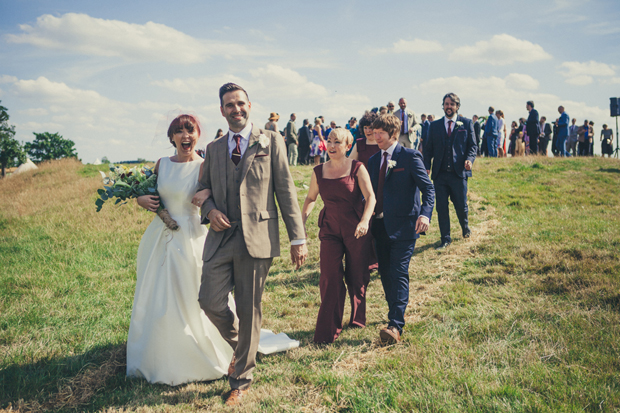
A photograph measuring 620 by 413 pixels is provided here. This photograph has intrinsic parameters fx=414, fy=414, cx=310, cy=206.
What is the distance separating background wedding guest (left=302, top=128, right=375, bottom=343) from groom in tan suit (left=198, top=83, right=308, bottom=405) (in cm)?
119

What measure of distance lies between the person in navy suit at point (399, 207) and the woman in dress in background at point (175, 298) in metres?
1.92

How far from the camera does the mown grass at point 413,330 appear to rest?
3471 mm

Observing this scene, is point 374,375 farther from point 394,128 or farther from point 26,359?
point 26,359

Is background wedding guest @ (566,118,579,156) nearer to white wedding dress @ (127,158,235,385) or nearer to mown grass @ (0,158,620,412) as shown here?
mown grass @ (0,158,620,412)

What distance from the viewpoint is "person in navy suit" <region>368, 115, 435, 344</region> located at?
4684mm

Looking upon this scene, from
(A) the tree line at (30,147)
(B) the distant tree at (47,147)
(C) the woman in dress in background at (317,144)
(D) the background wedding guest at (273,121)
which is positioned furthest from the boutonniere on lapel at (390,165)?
(B) the distant tree at (47,147)

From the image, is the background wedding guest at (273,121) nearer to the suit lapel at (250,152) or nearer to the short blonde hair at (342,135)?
the short blonde hair at (342,135)

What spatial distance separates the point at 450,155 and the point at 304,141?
1330 centimetres

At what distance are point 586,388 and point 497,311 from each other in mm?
1949

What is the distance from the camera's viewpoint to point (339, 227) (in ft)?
16.4

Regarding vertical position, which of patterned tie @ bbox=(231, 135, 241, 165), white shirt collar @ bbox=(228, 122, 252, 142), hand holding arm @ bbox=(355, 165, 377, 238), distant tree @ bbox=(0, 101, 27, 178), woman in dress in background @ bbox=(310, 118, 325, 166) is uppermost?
distant tree @ bbox=(0, 101, 27, 178)

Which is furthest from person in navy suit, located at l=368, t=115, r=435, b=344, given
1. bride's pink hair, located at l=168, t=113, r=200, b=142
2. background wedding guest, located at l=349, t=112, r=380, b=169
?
bride's pink hair, located at l=168, t=113, r=200, b=142

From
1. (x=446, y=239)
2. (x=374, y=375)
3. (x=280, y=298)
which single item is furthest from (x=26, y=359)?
(x=446, y=239)

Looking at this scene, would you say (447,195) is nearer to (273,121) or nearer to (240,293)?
(240,293)
